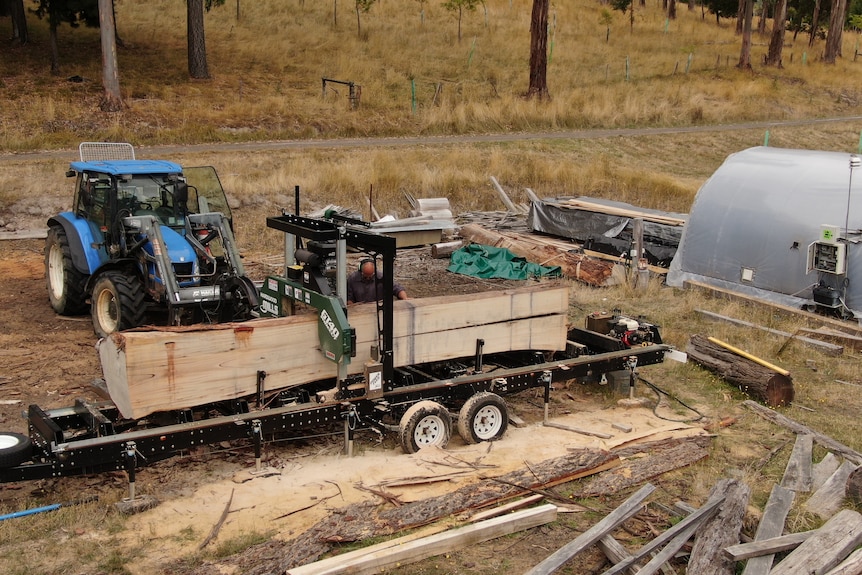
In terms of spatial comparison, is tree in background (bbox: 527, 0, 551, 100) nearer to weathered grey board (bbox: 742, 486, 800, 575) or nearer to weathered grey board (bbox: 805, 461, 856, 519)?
weathered grey board (bbox: 805, 461, 856, 519)

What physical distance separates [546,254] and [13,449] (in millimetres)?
11989

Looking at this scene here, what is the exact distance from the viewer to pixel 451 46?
40.8 m

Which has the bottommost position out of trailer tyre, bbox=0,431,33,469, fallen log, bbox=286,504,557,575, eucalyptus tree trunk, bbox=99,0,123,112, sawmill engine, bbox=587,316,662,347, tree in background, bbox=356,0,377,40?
fallen log, bbox=286,504,557,575

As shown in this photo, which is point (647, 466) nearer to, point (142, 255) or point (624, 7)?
point (142, 255)

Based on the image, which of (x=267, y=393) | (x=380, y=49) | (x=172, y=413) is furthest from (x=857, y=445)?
(x=380, y=49)

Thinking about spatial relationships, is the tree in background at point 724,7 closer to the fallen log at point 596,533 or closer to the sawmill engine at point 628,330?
the sawmill engine at point 628,330

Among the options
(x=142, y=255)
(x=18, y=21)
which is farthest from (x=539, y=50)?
(x=142, y=255)

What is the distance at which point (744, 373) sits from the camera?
34.8ft

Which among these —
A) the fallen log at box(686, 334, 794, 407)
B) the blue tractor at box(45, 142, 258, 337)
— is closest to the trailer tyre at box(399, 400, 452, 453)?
the blue tractor at box(45, 142, 258, 337)

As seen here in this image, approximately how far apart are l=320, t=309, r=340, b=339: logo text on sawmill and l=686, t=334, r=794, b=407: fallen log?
538 centimetres

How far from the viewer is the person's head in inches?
352

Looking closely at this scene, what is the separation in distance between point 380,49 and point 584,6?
19.9 meters

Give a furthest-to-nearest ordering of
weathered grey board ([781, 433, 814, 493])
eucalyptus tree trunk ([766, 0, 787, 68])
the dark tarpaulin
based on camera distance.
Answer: eucalyptus tree trunk ([766, 0, 787, 68]), the dark tarpaulin, weathered grey board ([781, 433, 814, 493])

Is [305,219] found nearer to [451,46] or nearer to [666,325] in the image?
[666,325]
